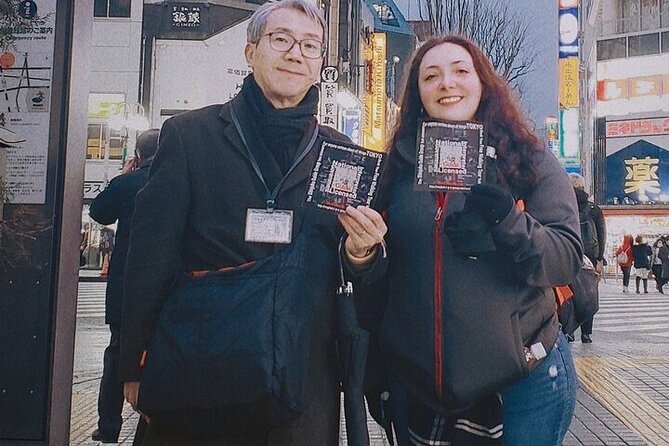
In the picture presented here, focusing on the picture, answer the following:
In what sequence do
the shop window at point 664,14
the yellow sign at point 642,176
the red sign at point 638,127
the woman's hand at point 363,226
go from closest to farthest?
the woman's hand at point 363,226, the yellow sign at point 642,176, the red sign at point 638,127, the shop window at point 664,14

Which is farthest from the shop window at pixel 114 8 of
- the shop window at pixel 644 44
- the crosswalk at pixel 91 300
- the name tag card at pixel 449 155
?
the name tag card at pixel 449 155

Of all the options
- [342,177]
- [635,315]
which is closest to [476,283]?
[342,177]

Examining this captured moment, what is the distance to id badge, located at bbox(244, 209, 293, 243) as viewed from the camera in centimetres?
186

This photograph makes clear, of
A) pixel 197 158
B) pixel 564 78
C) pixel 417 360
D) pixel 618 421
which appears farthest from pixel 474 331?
pixel 564 78

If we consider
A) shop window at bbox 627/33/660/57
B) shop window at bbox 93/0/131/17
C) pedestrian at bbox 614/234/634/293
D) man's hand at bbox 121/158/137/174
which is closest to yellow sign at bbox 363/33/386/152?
shop window at bbox 93/0/131/17

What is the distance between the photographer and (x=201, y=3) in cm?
2534

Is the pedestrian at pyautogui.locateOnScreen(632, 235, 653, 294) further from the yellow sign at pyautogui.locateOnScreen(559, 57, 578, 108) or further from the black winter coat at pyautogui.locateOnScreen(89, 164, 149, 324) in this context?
the black winter coat at pyautogui.locateOnScreen(89, 164, 149, 324)

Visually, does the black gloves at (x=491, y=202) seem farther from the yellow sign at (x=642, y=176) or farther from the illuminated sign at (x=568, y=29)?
the yellow sign at (x=642, y=176)

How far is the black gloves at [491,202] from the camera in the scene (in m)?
1.74

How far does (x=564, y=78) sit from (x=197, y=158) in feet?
98.4

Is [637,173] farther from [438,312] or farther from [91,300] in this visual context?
[438,312]

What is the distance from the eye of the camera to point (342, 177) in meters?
1.86

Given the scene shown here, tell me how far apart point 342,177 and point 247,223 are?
0.95 feet

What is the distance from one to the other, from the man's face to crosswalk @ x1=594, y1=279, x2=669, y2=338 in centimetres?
944
